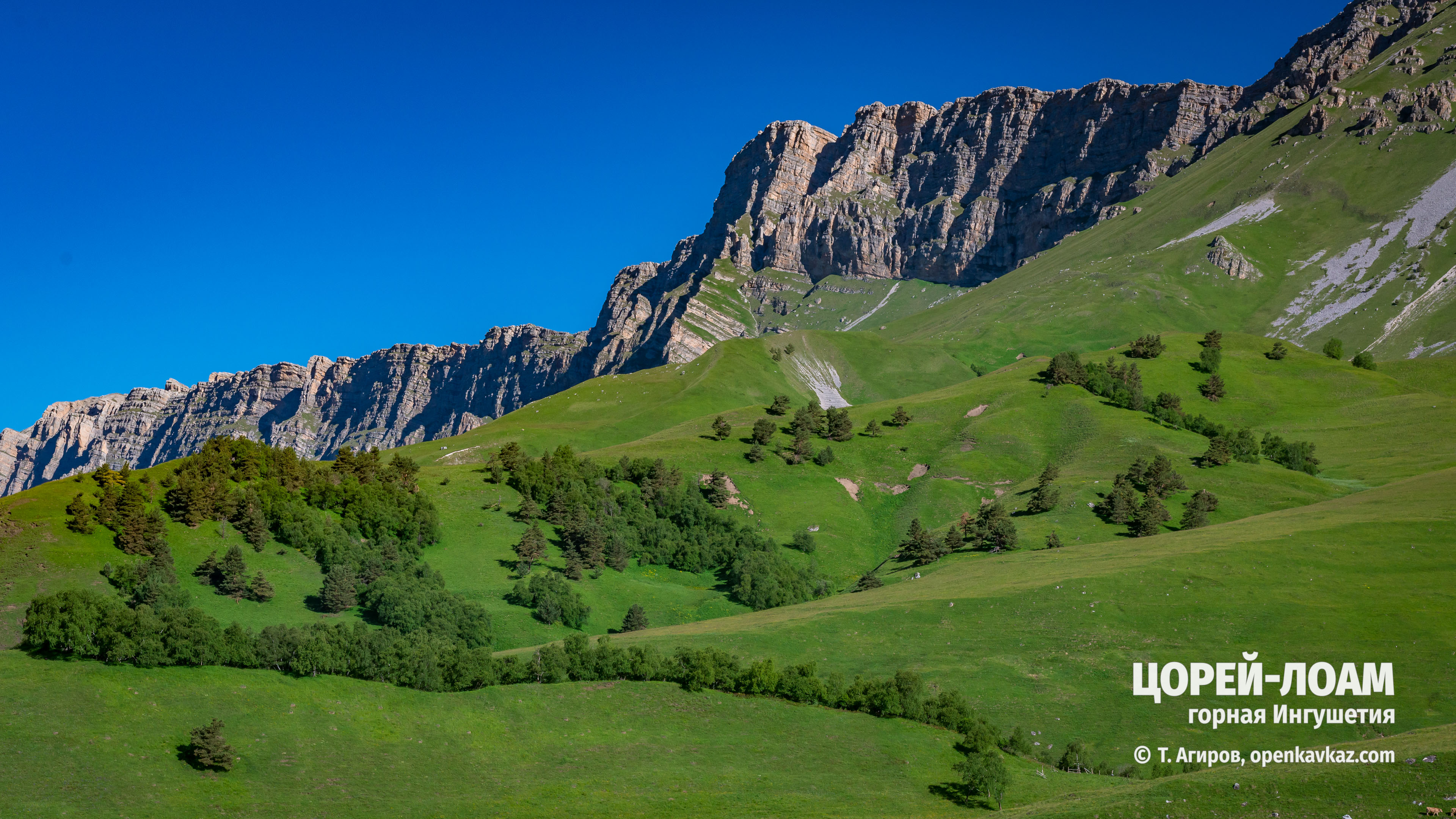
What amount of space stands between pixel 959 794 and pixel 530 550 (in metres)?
Answer: 70.6

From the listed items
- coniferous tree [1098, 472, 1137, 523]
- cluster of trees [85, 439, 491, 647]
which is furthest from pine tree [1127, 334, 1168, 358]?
cluster of trees [85, 439, 491, 647]

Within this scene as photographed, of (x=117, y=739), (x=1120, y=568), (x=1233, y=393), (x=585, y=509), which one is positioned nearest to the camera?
(x=117, y=739)

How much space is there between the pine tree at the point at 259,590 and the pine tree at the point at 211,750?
47.0 metres

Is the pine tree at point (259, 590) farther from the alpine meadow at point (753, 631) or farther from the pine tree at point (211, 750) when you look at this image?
the pine tree at point (211, 750)

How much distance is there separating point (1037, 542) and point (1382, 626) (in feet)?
140

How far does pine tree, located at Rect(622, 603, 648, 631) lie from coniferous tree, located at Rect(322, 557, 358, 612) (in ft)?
90.9

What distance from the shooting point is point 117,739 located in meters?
53.9

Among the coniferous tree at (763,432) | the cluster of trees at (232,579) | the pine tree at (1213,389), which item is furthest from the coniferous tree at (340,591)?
the pine tree at (1213,389)

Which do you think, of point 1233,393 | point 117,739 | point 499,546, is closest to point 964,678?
point 117,739

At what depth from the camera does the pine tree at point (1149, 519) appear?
377ft

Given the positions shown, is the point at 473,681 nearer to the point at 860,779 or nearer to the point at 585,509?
the point at 860,779

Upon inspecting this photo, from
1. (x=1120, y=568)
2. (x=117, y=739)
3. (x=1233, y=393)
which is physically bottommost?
(x=117, y=739)

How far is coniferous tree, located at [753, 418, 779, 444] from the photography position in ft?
538

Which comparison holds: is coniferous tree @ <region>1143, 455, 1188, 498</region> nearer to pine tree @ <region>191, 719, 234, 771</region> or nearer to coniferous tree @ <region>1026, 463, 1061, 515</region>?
coniferous tree @ <region>1026, 463, 1061, 515</region>
